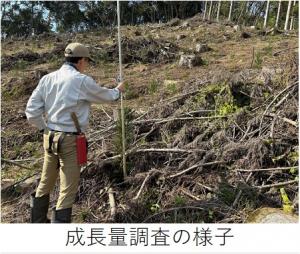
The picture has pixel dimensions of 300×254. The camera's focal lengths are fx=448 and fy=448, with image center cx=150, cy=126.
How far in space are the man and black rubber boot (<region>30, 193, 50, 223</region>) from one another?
0.81ft

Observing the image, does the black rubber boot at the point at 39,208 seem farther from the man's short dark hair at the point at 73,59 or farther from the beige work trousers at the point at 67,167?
the man's short dark hair at the point at 73,59

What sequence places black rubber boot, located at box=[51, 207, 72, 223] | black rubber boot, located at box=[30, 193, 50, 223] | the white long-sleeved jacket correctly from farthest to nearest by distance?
black rubber boot, located at box=[30, 193, 50, 223] < black rubber boot, located at box=[51, 207, 72, 223] < the white long-sleeved jacket

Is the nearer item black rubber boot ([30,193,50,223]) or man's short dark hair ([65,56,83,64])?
man's short dark hair ([65,56,83,64])

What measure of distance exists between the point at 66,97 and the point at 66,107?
8 centimetres

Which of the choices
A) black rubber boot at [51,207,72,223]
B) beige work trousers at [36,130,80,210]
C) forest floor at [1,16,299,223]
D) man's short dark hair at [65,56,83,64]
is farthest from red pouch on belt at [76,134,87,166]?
A: forest floor at [1,16,299,223]

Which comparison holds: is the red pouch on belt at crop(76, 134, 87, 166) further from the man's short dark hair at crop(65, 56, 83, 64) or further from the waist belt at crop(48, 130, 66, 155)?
the man's short dark hair at crop(65, 56, 83, 64)

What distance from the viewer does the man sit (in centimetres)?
353

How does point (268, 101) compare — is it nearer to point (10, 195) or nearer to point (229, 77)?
point (229, 77)

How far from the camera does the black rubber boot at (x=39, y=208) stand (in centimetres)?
392

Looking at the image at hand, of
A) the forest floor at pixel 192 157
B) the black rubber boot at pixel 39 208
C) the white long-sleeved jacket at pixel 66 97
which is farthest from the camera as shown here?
the forest floor at pixel 192 157

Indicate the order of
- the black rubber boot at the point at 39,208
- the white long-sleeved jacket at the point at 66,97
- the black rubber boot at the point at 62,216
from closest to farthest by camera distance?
the white long-sleeved jacket at the point at 66,97, the black rubber boot at the point at 62,216, the black rubber boot at the point at 39,208

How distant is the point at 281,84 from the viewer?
209 inches

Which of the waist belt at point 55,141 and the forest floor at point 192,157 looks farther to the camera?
the forest floor at point 192,157

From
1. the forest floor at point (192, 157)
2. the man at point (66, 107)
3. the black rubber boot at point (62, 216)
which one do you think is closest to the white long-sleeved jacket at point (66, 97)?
the man at point (66, 107)
